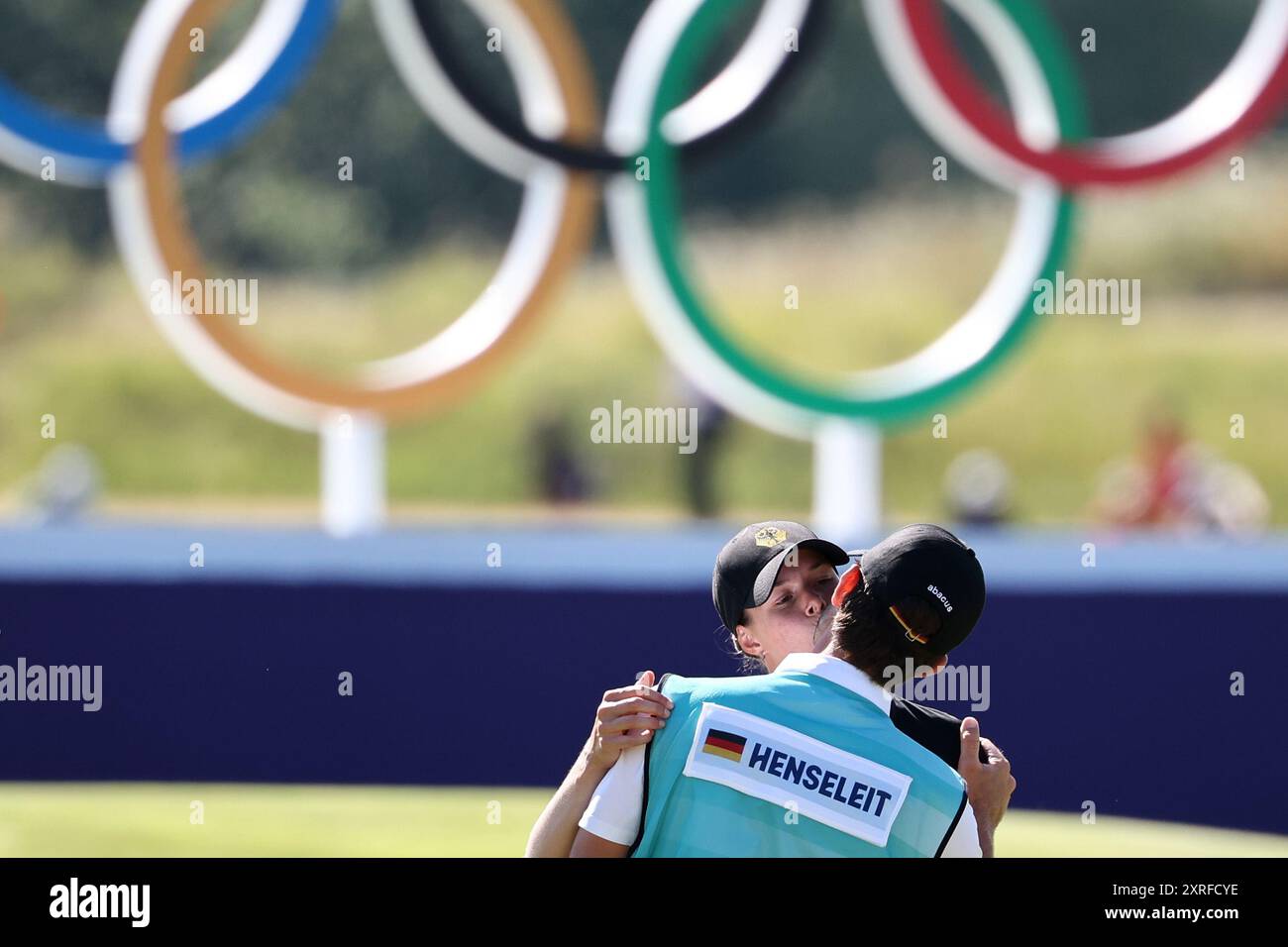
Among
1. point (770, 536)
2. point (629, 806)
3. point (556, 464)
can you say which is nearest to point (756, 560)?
point (770, 536)

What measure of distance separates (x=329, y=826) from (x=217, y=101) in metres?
3.89

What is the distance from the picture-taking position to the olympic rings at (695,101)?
8.55 metres

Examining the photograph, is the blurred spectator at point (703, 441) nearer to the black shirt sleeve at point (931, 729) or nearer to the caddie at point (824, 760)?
the black shirt sleeve at point (931, 729)

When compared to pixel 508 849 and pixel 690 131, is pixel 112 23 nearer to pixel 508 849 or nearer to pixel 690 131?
pixel 690 131

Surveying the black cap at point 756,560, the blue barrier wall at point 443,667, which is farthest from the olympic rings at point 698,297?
the black cap at point 756,560

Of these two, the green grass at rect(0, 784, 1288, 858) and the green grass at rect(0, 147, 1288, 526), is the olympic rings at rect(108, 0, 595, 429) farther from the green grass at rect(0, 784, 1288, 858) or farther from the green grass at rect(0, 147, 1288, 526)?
the green grass at rect(0, 147, 1288, 526)

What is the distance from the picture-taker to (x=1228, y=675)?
7180mm

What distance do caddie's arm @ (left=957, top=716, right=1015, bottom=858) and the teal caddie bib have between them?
4.2 inches

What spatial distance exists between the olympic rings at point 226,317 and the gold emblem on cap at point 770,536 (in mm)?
5847

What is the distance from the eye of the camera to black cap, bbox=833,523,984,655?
2576 millimetres

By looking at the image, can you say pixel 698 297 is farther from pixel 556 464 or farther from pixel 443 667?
pixel 556 464

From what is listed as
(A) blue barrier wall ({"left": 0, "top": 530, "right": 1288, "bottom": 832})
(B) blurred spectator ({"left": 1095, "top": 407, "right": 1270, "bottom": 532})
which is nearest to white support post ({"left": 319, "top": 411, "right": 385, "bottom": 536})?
(A) blue barrier wall ({"left": 0, "top": 530, "right": 1288, "bottom": 832})

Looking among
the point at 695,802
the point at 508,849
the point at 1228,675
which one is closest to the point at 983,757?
the point at 695,802
